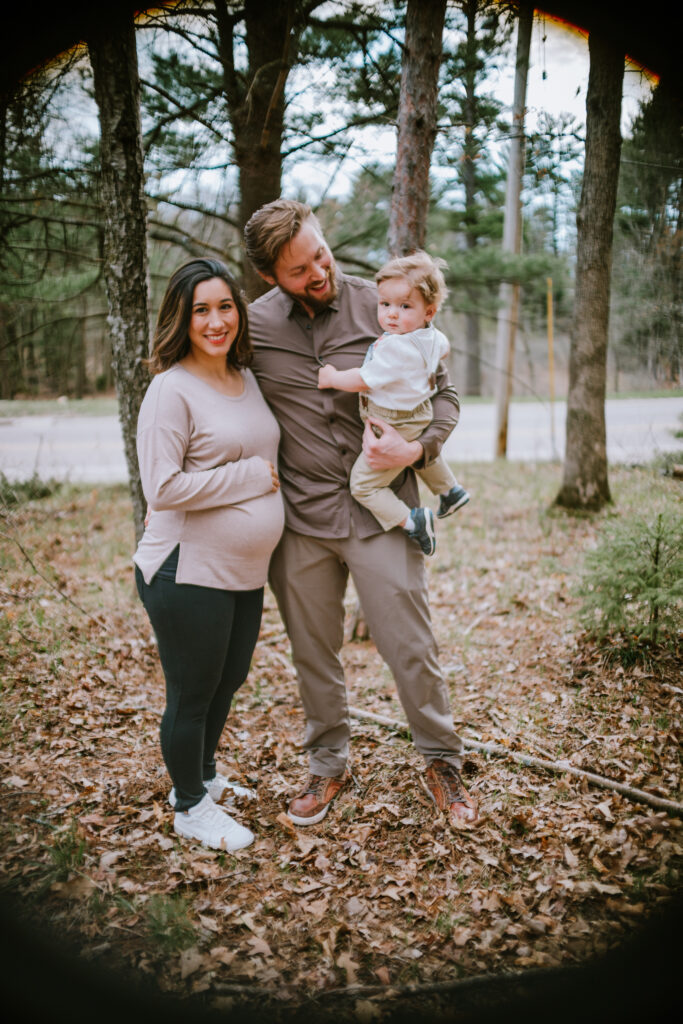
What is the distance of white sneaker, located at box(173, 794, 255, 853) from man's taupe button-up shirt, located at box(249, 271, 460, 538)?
1.24 m

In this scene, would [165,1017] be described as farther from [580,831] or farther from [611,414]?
[611,414]

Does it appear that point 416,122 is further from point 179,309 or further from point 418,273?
point 179,309

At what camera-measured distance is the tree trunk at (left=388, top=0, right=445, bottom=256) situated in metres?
3.48

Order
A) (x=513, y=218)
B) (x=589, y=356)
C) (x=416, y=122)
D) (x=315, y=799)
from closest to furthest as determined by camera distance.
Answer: (x=315, y=799) < (x=416, y=122) < (x=513, y=218) < (x=589, y=356)

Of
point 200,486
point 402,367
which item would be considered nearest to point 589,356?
point 402,367

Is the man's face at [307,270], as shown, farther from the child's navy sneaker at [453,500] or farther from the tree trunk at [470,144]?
the tree trunk at [470,144]

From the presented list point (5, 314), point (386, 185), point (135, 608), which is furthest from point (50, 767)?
point (386, 185)

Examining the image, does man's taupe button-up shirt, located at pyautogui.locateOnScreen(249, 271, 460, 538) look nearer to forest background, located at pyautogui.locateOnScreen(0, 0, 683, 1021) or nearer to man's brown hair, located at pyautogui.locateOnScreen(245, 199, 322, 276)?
man's brown hair, located at pyautogui.locateOnScreen(245, 199, 322, 276)

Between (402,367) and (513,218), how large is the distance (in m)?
4.13

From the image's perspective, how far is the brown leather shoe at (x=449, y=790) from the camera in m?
2.71

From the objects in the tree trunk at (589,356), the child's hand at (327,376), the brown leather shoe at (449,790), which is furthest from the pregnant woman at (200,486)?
the tree trunk at (589,356)

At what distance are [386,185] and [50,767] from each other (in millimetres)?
4787

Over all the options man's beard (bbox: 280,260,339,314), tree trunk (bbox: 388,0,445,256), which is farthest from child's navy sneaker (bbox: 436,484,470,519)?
tree trunk (bbox: 388,0,445,256)

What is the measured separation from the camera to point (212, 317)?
2.31 metres
